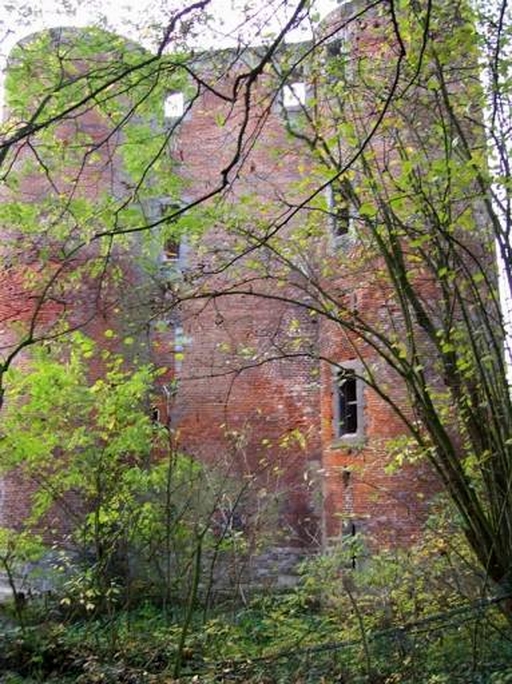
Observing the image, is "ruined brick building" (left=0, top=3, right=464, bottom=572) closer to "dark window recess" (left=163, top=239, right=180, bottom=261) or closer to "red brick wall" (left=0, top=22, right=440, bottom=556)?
"red brick wall" (left=0, top=22, right=440, bottom=556)

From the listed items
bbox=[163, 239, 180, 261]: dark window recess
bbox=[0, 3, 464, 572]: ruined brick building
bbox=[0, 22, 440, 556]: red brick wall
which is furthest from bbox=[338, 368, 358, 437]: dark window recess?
bbox=[163, 239, 180, 261]: dark window recess

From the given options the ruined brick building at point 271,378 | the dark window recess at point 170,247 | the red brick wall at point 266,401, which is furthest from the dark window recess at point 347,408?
the dark window recess at point 170,247

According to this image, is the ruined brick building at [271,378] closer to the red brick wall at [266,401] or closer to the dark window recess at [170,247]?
the red brick wall at [266,401]

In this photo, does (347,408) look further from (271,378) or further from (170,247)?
(170,247)

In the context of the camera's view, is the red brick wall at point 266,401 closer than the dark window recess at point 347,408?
Yes

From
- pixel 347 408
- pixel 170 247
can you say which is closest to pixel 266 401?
pixel 347 408

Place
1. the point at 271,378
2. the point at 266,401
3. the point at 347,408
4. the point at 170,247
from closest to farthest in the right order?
the point at 170,247 → the point at 347,408 → the point at 266,401 → the point at 271,378

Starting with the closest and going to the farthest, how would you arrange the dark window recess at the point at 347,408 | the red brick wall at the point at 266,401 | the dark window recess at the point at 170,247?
the dark window recess at the point at 170,247, the red brick wall at the point at 266,401, the dark window recess at the point at 347,408

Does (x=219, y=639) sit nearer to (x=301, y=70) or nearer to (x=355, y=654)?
(x=355, y=654)

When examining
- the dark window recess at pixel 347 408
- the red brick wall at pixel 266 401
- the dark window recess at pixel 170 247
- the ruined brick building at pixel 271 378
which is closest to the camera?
the dark window recess at pixel 170 247

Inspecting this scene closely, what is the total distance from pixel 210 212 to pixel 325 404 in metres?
9.14

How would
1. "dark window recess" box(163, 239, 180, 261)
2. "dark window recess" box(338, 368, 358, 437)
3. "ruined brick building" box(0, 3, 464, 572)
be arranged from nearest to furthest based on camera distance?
"dark window recess" box(163, 239, 180, 261) → "ruined brick building" box(0, 3, 464, 572) → "dark window recess" box(338, 368, 358, 437)

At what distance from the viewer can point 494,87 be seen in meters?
6.08

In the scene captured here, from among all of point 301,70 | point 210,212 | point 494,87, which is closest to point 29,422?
point 210,212
